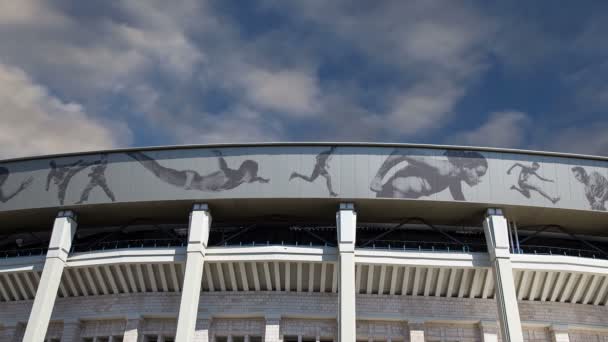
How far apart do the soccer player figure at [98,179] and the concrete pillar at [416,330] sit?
12.4 metres

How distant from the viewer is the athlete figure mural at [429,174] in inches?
809

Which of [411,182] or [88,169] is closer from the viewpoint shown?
[411,182]

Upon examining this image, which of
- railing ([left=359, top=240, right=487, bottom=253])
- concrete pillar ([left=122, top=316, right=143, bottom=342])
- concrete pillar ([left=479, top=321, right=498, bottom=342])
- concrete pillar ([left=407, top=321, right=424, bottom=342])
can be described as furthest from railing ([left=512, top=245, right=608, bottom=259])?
concrete pillar ([left=122, top=316, right=143, bottom=342])

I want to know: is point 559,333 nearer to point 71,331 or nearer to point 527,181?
point 527,181

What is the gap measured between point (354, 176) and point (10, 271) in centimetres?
1407

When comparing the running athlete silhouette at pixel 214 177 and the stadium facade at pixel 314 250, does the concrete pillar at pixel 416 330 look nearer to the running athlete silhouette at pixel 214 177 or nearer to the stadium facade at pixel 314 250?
the stadium facade at pixel 314 250

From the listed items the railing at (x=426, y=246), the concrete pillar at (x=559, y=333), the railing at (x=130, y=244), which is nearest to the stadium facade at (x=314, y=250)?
the concrete pillar at (x=559, y=333)

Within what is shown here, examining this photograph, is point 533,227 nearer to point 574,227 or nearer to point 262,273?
point 574,227

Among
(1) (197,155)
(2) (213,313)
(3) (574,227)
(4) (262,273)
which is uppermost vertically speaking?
(1) (197,155)

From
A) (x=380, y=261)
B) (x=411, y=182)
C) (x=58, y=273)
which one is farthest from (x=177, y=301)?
(x=411, y=182)

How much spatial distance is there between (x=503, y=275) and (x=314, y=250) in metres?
6.70

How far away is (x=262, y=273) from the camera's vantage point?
21.3 m

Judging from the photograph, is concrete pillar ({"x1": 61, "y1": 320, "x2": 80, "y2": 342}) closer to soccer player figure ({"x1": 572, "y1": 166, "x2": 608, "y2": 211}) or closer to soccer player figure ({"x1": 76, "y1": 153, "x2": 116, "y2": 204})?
soccer player figure ({"x1": 76, "y1": 153, "x2": 116, "y2": 204})

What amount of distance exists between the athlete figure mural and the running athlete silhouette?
14.9 ft
